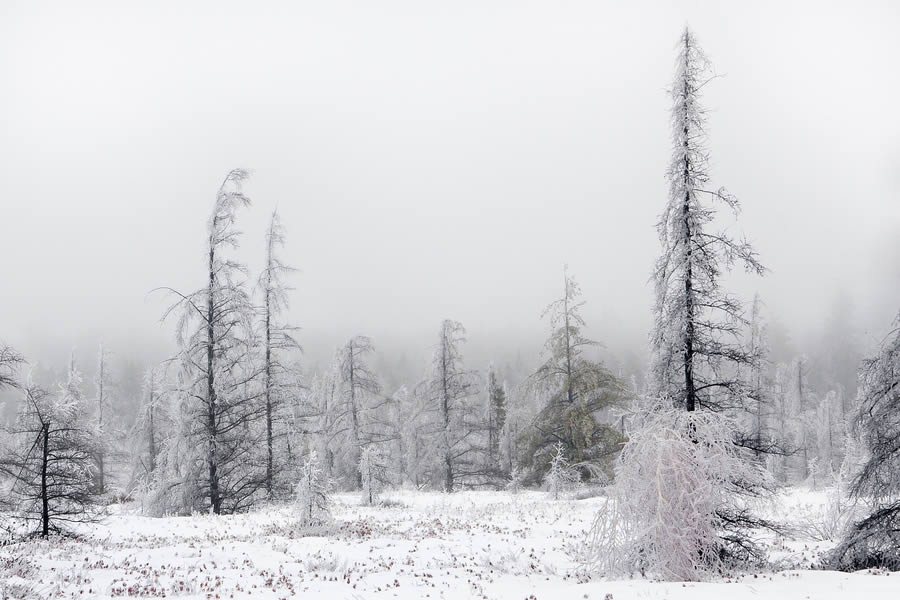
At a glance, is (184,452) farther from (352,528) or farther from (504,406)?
(504,406)

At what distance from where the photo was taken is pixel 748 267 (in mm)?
12555

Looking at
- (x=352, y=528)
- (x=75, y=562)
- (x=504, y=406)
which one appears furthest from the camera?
(x=504, y=406)

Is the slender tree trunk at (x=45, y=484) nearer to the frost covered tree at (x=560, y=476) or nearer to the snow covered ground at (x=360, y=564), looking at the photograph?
the snow covered ground at (x=360, y=564)

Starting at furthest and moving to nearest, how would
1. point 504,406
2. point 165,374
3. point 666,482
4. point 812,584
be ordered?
1. point 504,406
2. point 165,374
3. point 666,482
4. point 812,584

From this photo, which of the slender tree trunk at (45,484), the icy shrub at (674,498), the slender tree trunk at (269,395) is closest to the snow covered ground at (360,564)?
the icy shrub at (674,498)

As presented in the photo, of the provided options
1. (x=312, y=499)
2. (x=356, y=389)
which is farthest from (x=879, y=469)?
(x=356, y=389)

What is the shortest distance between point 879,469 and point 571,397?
52.1ft

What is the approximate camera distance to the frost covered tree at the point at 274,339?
24.1m

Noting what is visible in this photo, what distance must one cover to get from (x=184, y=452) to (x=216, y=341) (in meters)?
Result: 4.15

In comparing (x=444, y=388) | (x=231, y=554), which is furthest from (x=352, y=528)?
(x=444, y=388)

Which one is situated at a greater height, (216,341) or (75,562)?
(216,341)

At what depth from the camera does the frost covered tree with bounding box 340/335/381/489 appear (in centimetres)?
3150

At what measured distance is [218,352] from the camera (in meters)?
20.6

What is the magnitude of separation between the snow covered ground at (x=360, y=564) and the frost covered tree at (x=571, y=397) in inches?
380
